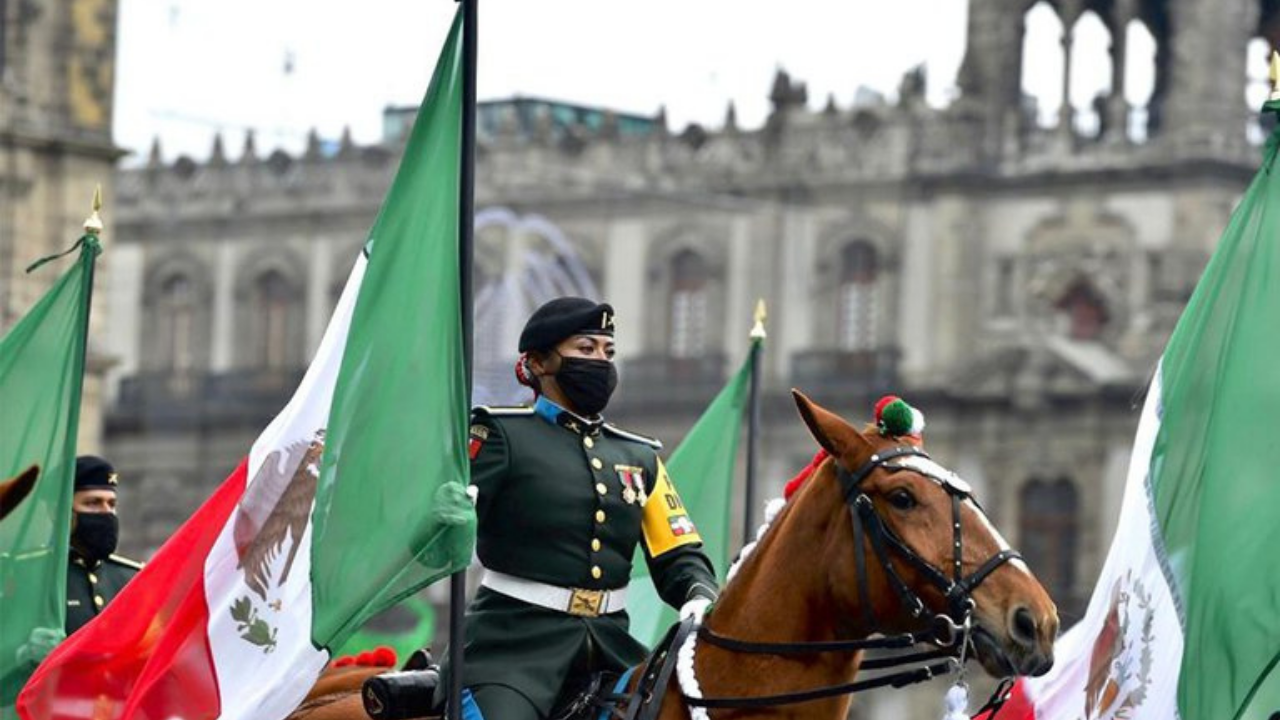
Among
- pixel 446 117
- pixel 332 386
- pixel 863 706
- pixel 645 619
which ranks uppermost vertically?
pixel 446 117

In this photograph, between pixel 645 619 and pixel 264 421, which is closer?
pixel 645 619

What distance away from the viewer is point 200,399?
79.8 metres

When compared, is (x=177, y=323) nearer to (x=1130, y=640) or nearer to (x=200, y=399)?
(x=200, y=399)

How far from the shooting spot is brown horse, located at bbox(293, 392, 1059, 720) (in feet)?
43.2

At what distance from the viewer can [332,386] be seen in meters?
14.9

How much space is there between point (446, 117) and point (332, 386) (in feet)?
3.67

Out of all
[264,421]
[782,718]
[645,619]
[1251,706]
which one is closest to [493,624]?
[782,718]

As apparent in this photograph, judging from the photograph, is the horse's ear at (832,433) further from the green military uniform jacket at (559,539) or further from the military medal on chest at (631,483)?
the military medal on chest at (631,483)

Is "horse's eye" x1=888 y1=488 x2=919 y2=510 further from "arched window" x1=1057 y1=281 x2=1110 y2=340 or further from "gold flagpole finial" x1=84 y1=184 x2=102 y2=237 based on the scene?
"arched window" x1=1057 y1=281 x2=1110 y2=340

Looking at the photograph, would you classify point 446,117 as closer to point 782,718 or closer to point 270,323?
point 782,718

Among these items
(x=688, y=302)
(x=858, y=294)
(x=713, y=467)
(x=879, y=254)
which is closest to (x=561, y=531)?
(x=713, y=467)

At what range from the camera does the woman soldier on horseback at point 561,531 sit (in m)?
14.4

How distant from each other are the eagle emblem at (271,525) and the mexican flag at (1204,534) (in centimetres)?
308

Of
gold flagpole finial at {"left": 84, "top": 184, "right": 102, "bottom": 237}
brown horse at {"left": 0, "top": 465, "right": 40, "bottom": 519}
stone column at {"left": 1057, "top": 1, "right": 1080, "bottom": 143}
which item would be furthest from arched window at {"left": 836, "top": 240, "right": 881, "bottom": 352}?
brown horse at {"left": 0, "top": 465, "right": 40, "bottom": 519}
